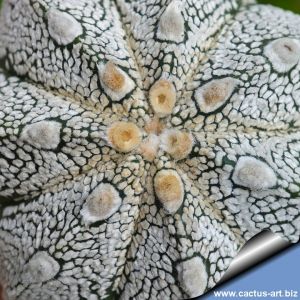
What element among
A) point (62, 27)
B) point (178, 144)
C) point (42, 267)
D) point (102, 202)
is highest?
point (62, 27)

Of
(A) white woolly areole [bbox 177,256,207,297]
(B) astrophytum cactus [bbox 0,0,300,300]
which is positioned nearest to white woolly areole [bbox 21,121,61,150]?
(B) astrophytum cactus [bbox 0,0,300,300]

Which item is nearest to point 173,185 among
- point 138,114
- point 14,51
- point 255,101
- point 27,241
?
point 138,114

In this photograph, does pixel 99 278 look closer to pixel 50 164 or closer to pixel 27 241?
pixel 27 241

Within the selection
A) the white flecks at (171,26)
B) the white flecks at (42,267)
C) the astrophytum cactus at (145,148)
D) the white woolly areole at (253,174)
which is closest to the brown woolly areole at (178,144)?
the astrophytum cactus at (145,148)

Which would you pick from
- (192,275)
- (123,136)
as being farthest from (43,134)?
(192,275)

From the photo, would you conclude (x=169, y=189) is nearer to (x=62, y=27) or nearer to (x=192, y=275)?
(x=192, y=275)

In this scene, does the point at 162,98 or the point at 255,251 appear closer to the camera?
the point at 162,98

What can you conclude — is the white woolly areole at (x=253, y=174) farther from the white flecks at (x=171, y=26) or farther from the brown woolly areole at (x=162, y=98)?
the white flecks at (x=171, y=26)

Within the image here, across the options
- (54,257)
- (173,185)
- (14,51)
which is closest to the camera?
(173,185)
